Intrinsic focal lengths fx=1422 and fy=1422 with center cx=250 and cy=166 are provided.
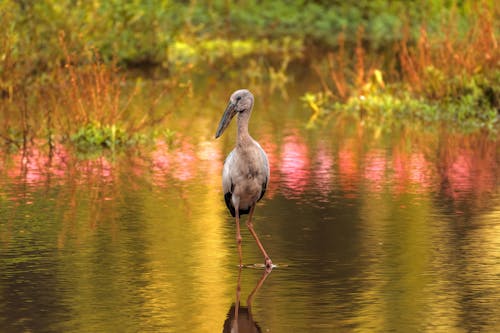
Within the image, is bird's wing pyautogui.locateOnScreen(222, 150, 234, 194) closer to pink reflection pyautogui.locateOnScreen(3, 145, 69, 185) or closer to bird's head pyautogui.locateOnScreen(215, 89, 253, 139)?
bird's head pyautogui.locateOnScreen(215, 89, 253, 139)

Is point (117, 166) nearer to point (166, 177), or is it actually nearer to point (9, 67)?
point (166, 177)

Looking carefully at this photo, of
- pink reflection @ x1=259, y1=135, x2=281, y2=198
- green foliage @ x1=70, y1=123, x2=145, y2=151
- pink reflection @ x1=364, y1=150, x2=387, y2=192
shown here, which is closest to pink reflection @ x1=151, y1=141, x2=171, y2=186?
green foliage @ x1=70, y1=123, x2=145, y2=151

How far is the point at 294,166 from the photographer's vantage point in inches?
666

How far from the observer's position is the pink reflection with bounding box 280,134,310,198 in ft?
49.1

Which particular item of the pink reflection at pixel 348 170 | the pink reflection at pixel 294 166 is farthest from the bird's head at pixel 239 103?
the pink reflection at pixel 348 170

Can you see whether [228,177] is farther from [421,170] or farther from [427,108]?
[427,108]

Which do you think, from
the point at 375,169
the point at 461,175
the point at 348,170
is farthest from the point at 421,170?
the point at 348,170

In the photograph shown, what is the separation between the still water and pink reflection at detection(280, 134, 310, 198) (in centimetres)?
3

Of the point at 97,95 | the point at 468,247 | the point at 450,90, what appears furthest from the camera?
the point at 450,90

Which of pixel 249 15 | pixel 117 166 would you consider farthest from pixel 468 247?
pixel 249 15

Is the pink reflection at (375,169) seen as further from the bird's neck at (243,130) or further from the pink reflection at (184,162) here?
the bird's neck at (243,130)

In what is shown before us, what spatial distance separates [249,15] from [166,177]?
33195 millimetres

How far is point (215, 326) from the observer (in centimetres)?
854

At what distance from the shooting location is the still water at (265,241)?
29.2ft
